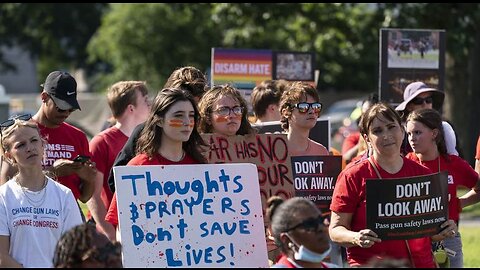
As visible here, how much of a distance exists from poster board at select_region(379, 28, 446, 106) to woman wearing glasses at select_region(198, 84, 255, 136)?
3828mm

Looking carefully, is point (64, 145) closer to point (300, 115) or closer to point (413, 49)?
point (300, 115)

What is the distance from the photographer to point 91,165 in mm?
7367

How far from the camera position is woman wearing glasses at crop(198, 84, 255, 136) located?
725 cm

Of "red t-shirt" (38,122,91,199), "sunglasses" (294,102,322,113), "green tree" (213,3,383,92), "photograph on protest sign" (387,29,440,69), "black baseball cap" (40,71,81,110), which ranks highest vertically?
"green tree" (213,3,383,92)

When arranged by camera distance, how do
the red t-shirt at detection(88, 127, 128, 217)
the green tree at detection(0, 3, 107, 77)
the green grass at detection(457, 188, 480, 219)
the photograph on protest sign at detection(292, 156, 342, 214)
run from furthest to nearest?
the green tree at detection(0, 3, 107, 77)
the green grass at detection(457, 188, 480, 219)
the red t-shirt at detection(88, 127, 128, 217)
the photograph on protest sign at detection(292, 156, 342, 214)

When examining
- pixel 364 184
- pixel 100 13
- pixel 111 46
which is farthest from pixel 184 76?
pixel 100 13

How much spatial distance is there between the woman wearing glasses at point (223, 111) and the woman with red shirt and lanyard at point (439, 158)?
1.19 m

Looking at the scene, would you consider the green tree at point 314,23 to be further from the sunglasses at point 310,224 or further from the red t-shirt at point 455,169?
the sunglasses at point 310,224

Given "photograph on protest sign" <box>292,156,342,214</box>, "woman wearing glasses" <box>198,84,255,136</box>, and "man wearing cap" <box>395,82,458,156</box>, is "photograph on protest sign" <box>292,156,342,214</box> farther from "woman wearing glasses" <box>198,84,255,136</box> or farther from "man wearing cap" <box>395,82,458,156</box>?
"man wearing cap" <box>395,82,458,156</box>

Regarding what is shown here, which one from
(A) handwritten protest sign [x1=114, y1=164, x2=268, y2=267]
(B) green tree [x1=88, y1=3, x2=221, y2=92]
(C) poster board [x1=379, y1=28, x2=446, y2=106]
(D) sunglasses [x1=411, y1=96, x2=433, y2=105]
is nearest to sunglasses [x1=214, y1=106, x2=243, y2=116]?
(A) handwritten protest sign [x1=114, y1=164, x2=268, y2=267]

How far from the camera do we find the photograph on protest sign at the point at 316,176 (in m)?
8.04

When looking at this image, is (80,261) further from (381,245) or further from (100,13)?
(100,13)

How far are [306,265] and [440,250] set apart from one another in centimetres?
240

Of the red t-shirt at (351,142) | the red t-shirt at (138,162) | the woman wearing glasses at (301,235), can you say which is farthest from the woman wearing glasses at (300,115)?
the red t-shirt at (351,142)
